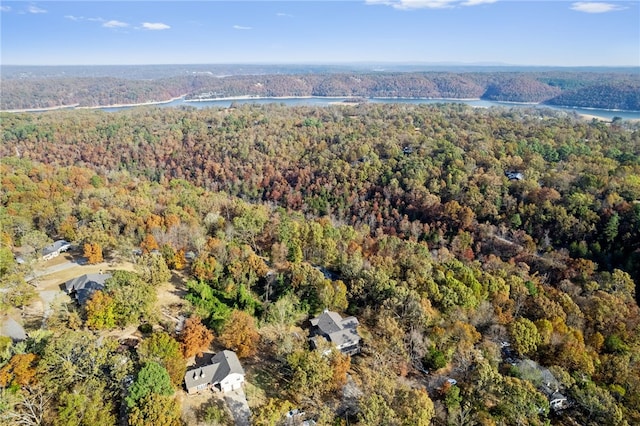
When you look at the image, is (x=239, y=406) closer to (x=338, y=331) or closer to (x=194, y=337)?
(x=194, y=337)

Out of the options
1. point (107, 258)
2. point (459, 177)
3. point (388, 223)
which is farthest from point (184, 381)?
point (459, 177)

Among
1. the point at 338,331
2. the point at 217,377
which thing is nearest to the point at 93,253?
the point at 217,377

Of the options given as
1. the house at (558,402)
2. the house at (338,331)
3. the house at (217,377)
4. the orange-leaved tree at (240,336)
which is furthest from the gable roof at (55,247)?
the house at (558,402)

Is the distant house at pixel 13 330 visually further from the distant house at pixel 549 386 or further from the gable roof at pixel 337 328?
the distant house at pixel 549 386

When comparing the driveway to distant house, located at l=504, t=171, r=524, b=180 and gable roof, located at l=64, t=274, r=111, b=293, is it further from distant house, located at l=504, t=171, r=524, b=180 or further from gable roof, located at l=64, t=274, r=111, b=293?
distant house, located at l=504, t=171, r=524, b=180

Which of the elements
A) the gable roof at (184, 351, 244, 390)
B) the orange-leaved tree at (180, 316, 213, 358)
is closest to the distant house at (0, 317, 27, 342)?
the orange-leaved tree at (180, 316, 213, 358)
